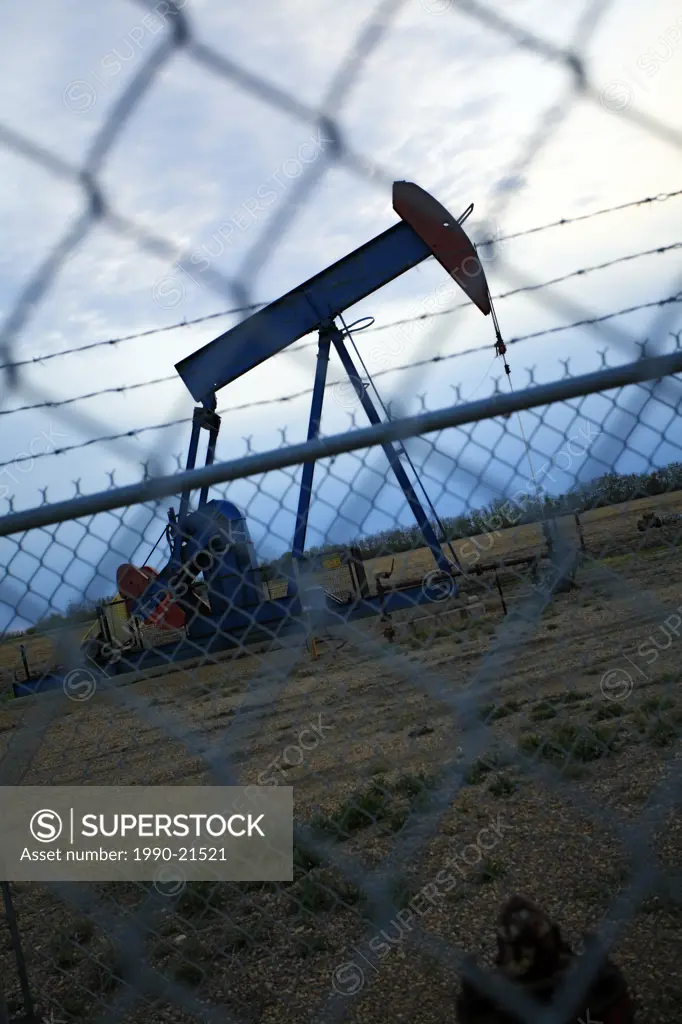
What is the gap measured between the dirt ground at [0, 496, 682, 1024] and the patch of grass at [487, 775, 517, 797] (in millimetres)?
18

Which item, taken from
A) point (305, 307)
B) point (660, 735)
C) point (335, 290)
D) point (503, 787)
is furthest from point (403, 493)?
point (335, 290)

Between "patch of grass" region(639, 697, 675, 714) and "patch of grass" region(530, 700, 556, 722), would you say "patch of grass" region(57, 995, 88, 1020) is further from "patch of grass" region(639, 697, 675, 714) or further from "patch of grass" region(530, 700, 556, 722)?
"patch of grass" region(639, 697, 675, 714)

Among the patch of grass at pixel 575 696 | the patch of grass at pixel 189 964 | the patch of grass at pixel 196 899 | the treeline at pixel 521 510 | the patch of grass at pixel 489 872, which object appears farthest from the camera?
the patch of grass at pixel 575 696

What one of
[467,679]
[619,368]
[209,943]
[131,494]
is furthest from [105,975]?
[467,679]

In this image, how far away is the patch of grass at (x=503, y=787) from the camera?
578 centimetres

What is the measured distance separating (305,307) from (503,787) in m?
4.80

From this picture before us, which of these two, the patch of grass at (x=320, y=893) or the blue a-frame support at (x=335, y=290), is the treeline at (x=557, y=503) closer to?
the patch of grass at (x=320, y=893)

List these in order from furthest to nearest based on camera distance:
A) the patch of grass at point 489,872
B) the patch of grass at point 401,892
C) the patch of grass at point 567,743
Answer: the patch of grass at point 567,743 → the patch of grass at point 489,872 → the patch of grass at point 401,892

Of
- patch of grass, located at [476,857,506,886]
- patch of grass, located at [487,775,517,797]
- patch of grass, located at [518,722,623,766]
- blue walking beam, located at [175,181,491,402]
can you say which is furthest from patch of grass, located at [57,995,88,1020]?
blue walking beam, located at [175,181,491,402]

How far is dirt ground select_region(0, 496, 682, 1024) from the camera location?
10.9ft

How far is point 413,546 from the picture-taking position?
2795 millimetres

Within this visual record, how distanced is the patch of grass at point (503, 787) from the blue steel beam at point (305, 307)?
4.10 metres

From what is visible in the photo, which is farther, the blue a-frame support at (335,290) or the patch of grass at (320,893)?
the blue a-frame support at (335,290)

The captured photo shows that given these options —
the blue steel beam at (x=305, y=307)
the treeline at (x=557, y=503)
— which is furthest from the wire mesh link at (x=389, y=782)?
the blue steel beam at (x=305, y=307)
